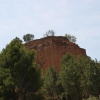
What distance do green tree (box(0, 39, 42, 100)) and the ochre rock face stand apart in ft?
110

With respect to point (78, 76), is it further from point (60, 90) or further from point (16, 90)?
point (16, 90)

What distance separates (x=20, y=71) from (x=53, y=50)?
3517cm

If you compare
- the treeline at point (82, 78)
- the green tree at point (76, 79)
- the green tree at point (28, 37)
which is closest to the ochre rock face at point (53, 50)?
the green tree at point (28, 37)

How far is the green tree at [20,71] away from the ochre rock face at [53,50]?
110 feet

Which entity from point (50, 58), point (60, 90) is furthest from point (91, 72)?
point (50, 58)

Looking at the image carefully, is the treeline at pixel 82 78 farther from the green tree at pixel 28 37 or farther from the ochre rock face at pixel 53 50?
the green tree at pixel 28 37

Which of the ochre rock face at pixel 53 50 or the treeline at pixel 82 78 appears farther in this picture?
the ochre rock face at pixel 53 50

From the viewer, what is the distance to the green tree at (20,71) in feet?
82.7

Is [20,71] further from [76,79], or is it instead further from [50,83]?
[50,83]

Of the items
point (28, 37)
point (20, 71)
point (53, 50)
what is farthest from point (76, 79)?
point (28, 37)

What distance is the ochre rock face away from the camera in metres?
60.3

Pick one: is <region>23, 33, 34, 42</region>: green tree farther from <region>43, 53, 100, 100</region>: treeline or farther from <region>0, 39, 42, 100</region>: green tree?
<region>0, 39, 42, 100</region>: green tree

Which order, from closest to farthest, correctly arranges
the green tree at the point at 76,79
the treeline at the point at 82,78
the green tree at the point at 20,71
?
the green tree at the point at 20,71, the treeline at the point at 82,78, the green tree at the point at 76,79

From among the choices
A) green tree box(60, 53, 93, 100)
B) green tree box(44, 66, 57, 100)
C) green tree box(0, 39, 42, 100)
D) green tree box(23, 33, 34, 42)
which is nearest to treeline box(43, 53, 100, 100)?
green tree box(60, 53, 93, 100)
